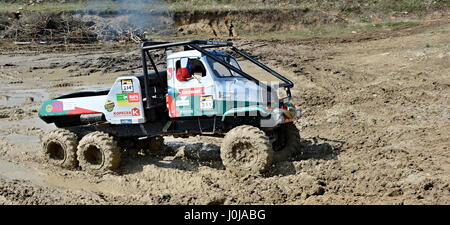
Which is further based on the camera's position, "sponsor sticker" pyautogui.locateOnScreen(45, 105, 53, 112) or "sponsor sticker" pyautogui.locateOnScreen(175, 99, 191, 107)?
"sponsor sticker" pyautogui.locateOnScreen(45, 105, 53, 112)

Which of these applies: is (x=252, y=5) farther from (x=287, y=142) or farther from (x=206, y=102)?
(x=206, y=102)

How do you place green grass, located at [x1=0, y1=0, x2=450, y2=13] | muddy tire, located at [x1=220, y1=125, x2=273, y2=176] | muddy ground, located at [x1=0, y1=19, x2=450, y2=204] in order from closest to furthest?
muddy ground, located at [x1=0, y1=19, x2=450, y2=204] → muddy tire, located at [x1=220, y1=125, x2=273, y2=176] → green grass, located at [x1=0, y1=0, x2=450, y2=13]

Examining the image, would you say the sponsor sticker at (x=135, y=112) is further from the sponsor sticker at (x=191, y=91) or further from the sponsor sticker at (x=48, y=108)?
the sponsor sticker at (x=48, y=108)

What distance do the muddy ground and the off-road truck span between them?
37 cm

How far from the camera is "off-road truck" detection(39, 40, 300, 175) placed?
744 centimetres

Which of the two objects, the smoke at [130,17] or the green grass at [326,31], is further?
the smoke at [130,17]

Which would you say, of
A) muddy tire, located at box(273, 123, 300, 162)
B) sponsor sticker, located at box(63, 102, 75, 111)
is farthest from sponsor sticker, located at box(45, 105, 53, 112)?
muddy tire, located at box(273, 123, 300, 162)

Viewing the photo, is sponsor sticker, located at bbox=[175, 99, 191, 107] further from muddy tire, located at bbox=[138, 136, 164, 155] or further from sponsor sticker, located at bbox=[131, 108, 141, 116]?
muddy tire, located at bbox=[138, 136, 164, 155]

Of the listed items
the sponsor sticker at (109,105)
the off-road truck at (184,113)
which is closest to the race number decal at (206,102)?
the off-road truck at (184,113)

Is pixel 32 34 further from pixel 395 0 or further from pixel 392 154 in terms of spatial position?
pixel 392 154

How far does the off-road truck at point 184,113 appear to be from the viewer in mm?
7438

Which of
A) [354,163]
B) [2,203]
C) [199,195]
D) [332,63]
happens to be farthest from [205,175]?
[332,63]

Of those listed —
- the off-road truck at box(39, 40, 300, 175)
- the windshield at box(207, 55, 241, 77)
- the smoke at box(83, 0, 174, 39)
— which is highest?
the smoke at box(83, 0, 174, 39)

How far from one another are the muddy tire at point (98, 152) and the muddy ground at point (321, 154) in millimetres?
205
